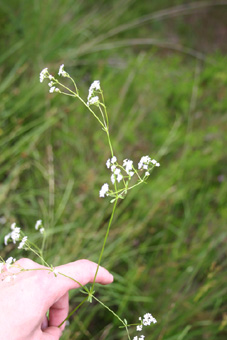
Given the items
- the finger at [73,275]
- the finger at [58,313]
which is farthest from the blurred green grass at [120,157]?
the finger at [73,275]

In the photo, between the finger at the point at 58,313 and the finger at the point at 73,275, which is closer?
the finger at the point at 73,275

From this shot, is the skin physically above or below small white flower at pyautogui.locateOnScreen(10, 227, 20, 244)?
below

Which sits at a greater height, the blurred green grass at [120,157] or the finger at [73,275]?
the blurred green grass at [120,157]

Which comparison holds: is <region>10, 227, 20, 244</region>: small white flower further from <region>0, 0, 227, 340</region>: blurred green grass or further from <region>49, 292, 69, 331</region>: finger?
<region>0, 0, 227, 340</region>: blurred green grass

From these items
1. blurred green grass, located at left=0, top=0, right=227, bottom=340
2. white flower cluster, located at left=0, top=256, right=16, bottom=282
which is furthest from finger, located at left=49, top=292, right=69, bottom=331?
blurred green grass, located at left=0, top=0, right=227, bottom=340

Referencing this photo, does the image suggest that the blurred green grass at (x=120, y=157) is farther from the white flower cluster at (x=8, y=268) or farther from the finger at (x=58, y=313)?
the white flower cluster at (x=8, y=268)
